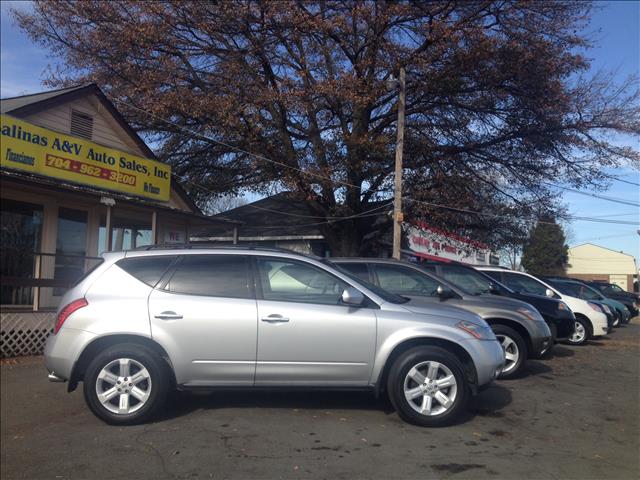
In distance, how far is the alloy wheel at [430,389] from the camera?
5.75 meters

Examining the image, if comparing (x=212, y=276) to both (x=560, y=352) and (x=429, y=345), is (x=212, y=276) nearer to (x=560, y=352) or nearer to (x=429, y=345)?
(x=429, y=345)

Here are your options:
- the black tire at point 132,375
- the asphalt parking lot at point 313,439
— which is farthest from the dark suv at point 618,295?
the black tire at point 132,375

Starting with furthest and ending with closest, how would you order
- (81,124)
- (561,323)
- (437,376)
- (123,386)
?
(81,124), (561,323), (437,376), (123,386)

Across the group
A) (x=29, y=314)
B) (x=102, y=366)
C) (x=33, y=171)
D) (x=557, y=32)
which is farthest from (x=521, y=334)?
(x=557, y=32)

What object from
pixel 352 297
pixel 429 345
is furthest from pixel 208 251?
pixel 429 345

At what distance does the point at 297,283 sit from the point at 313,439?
156cm

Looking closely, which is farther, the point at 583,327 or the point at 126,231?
the point at 126,231

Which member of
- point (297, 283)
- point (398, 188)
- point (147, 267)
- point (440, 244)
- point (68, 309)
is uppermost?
point (398, 188)

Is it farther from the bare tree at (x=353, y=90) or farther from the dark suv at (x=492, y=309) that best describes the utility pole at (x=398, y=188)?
the dark suv at (x=492, y=309)

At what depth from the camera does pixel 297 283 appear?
604 cm

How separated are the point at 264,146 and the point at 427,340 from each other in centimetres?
1337

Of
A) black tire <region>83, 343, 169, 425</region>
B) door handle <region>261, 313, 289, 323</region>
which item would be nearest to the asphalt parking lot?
black tire <region>83, 343, 169, 425</region>

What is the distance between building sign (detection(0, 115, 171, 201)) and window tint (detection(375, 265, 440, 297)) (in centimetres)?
703

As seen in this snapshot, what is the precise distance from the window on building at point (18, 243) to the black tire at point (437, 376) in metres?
8.32
